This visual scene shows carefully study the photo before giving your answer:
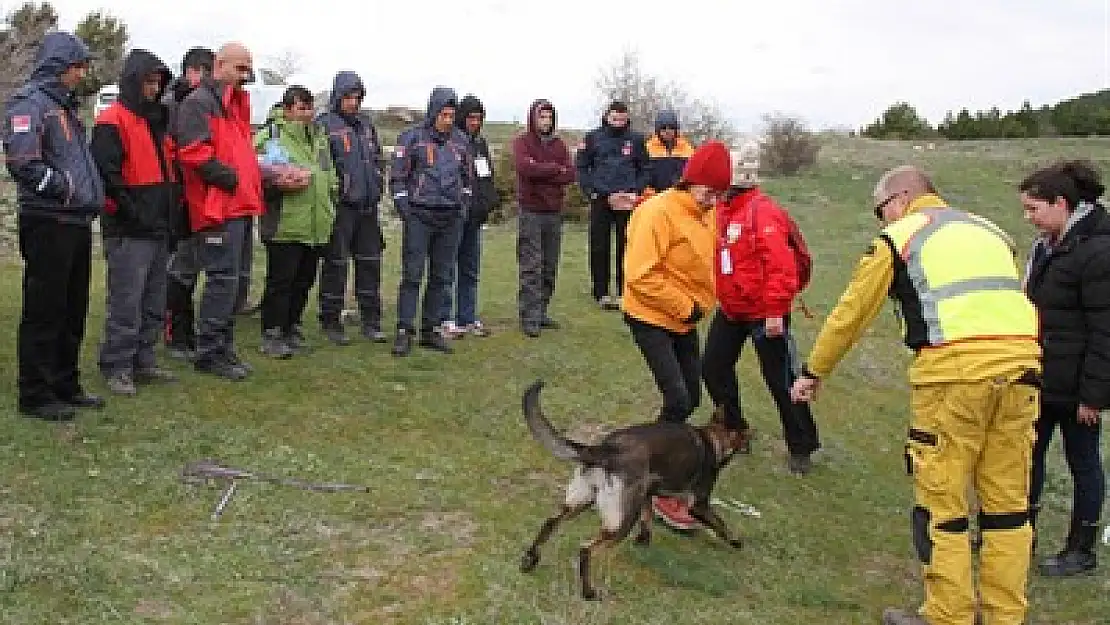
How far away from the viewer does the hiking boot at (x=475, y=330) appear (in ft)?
33.7

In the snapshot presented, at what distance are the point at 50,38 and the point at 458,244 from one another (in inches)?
144

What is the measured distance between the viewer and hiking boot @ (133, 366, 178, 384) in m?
7.69

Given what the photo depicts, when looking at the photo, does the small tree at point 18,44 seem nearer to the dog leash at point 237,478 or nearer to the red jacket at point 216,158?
the red jacket at point 216,158

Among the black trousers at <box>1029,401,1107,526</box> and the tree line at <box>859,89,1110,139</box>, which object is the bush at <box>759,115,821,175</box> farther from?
the black trousers at <box>1029,401,1107,526</box>

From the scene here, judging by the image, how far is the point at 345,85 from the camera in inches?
345

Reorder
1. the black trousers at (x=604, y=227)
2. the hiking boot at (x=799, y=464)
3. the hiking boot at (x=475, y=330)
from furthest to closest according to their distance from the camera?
1. the black trousers at (x=604, y=227)
2. the hiking boot at (x=475, y=330)
3. the hiking boot at (x=799, y=464)

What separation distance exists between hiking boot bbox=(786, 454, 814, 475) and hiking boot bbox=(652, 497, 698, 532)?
1.62 meters

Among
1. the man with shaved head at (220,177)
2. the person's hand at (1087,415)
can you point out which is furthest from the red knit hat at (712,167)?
the man with shaved head at (220,177)

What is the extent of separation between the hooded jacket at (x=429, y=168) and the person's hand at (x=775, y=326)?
3015mm

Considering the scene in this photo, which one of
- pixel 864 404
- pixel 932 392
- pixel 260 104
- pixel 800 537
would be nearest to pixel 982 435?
pixel 932 392

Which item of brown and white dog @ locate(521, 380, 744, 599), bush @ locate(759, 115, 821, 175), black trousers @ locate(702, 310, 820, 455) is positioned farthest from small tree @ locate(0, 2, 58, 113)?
bush @ locate(759, 115, 821, 175)

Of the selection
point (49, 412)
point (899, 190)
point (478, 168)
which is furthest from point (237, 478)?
point (478, 168)

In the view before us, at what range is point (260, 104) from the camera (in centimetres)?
2795

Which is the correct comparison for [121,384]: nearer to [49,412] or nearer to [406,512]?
[49,412]
